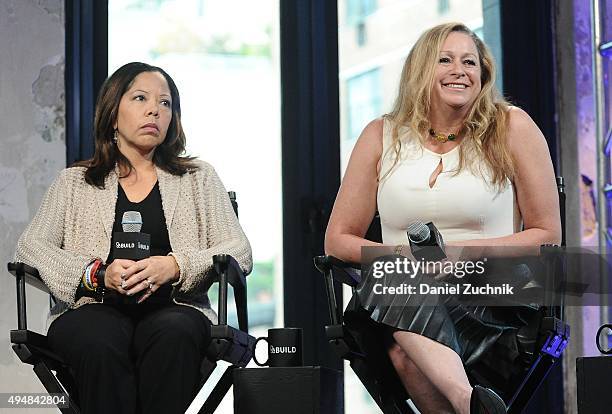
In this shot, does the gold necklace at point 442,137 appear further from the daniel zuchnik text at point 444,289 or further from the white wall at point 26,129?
→ the white wall at point 26,129

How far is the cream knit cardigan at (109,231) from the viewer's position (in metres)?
2.84

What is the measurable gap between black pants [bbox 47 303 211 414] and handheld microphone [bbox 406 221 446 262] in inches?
23.1

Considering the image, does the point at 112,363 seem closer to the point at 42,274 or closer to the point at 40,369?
the point at 40,369

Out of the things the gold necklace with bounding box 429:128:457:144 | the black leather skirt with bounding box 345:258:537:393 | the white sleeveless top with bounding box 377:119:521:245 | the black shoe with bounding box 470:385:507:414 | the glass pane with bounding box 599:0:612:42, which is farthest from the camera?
the glass pane with bounding box 599:0:612:42

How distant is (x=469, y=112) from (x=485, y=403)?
3.45 feet

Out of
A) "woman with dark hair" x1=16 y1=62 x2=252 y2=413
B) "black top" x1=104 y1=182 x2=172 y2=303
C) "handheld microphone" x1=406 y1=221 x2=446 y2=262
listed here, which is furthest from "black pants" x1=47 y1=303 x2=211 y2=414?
"handheld microphone" x1=406 y1=221 x2=446 y2=262

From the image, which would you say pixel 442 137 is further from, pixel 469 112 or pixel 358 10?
pixel 358 10

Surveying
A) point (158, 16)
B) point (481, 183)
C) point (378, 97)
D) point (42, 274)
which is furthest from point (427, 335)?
point (158, 16)

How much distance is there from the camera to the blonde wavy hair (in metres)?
3.00

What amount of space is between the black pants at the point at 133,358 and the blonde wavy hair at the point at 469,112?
0.81m

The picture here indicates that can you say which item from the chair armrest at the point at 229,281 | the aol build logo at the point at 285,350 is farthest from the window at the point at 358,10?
the aol build logo at the point at 285,350

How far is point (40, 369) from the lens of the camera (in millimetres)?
2645

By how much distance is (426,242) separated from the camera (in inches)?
102

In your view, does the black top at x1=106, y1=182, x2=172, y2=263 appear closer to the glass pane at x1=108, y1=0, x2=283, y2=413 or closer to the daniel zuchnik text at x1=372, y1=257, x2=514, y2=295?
the daniel zuchnik text at x1=372, y1=257, x2=514, y2=295
